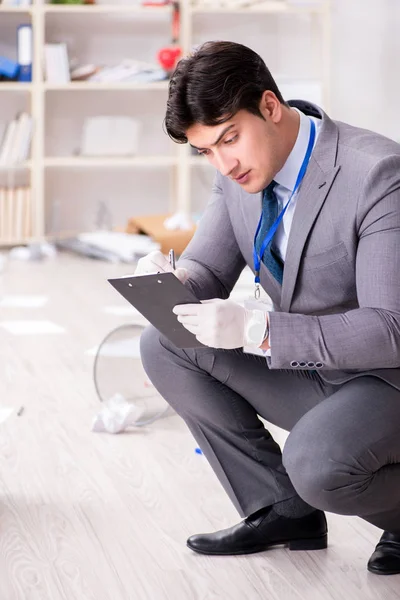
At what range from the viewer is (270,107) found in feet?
5.24

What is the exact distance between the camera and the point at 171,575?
1695mm

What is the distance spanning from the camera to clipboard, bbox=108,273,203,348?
5.03ft

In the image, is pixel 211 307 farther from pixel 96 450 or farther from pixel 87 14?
pixel 87 14

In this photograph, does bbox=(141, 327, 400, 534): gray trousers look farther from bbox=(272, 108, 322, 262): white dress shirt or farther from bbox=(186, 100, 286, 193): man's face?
bbox=(186, 100, 286, 193): man's face

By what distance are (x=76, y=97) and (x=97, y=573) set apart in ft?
14.5

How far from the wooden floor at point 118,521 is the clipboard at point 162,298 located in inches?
16.6

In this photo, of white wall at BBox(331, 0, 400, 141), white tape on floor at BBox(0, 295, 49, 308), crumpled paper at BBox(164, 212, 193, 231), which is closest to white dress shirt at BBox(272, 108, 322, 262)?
white tape on floor at BBox(0, 295, 49, 308)

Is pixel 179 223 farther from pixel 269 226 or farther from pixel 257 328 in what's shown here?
pixel 257 328

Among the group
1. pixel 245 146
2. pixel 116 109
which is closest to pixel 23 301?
pixel 116 109

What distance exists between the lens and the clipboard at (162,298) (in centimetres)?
153

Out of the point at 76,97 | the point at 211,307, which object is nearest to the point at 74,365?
the point at 211,307

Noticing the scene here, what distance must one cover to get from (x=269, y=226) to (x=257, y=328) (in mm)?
258

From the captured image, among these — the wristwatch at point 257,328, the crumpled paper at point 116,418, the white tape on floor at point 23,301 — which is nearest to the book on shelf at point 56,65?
the white tape on floor at point 23,301

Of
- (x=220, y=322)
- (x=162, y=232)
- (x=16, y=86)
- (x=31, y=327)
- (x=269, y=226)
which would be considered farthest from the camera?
(x=16, y=86)
